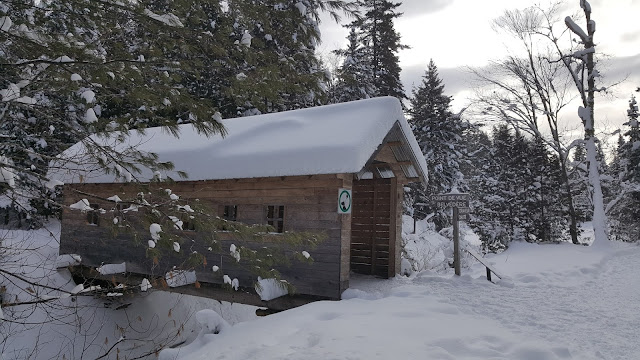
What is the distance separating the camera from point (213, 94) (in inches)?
859

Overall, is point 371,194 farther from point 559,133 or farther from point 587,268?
point 559,133

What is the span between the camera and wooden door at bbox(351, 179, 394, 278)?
37.2ft

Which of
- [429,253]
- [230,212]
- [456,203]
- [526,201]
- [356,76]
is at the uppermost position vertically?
[356,76]

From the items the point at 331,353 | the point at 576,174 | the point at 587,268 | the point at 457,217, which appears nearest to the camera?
the point at 331,353

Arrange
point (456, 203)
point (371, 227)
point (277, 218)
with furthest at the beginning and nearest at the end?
point (371, 227) → point (456, 203) → point (277, 218)

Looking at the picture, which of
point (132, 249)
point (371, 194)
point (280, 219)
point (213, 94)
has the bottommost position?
point (132, 249)

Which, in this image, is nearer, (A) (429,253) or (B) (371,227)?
(B) (371,227)

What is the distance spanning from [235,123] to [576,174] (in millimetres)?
24418

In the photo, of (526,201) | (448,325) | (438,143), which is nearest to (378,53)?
(438,143)

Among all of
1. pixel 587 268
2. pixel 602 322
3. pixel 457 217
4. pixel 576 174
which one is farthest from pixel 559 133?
pixel 602 322

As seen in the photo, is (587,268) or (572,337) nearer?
(572,337)

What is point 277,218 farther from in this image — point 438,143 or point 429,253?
point 438,143

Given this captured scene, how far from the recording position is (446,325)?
228 inches

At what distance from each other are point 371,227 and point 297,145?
13.4 feet
